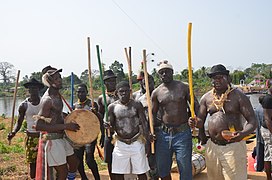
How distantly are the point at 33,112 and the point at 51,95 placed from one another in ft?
3.94

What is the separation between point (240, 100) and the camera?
12.8ft

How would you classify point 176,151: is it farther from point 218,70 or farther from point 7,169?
point 7,169

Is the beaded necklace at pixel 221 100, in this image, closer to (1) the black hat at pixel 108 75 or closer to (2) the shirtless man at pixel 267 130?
(2) the shirtless man at pixel 267 130

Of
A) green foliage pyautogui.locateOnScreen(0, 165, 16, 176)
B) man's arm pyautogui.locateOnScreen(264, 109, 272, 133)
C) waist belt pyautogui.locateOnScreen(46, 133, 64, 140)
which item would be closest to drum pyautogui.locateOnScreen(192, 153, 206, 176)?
man's arm pyautogui.locateOnScreen(264, 109, 272, 133)

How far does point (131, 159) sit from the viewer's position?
4.74m

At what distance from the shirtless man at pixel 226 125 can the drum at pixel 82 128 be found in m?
1.41

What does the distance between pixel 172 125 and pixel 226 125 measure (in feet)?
2.96

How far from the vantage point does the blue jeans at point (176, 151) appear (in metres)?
4.60

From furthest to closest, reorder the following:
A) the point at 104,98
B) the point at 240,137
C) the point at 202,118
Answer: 1. the point at 104,98
2. the point at 202,118
3. the point at 240,137

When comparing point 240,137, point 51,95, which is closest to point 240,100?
point 240,137

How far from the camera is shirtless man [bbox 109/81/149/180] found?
4.71 metres

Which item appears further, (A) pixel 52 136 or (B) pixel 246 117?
(A) pixel 52 136

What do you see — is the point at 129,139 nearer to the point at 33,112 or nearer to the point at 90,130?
the point at 90,130


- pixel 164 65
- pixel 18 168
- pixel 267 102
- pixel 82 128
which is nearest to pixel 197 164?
pixel 267 102
